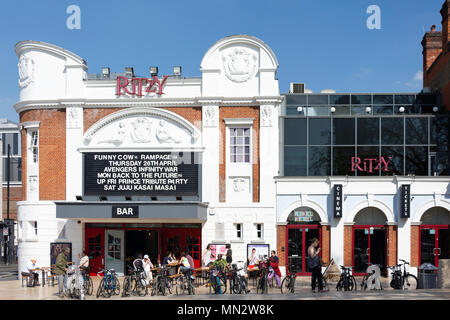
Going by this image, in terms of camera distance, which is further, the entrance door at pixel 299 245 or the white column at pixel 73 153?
the white column at pixel 73 153

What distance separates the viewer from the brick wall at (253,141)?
1120 inches

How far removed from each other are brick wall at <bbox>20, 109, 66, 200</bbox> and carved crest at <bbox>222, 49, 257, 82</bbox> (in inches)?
365

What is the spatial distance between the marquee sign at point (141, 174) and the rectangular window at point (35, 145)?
9.47 ft

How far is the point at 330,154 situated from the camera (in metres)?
28.8

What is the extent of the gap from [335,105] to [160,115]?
11.5m

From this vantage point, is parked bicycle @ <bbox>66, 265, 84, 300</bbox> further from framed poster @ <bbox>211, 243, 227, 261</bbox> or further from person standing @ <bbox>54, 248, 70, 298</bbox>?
framed poster @ <bbox>211, 243, 227, 261</bbox>

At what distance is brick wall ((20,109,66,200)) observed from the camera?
2908 cm

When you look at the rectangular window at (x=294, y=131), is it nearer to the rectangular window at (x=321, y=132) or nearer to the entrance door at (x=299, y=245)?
the rectangular window at (x=321, y=132)

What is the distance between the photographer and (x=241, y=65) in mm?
28812

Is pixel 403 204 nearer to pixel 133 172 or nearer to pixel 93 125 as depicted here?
pixel 133 172

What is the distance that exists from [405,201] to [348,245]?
359cm

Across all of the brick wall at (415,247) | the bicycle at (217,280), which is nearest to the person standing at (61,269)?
the bicycle at (217,280)

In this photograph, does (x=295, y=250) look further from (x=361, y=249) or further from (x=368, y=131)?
(x=368, y=131)
